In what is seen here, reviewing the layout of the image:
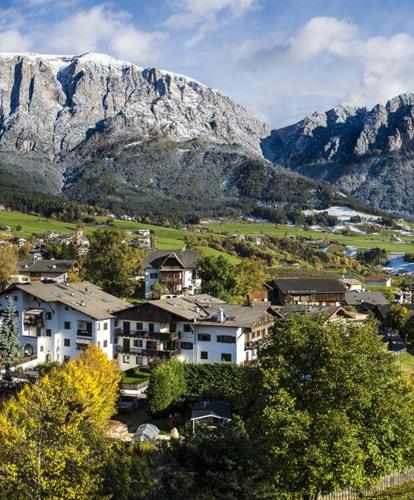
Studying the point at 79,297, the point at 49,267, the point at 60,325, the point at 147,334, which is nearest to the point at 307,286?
the point at 49,267

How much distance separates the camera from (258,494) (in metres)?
20.3

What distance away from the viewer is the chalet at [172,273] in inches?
3629

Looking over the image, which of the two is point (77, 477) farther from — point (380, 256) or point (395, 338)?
point (380, 256)

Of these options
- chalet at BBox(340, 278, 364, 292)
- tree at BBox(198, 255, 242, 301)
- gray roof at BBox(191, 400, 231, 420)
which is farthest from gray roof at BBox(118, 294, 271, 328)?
chalet at BBox(340, 278, 364, 292)

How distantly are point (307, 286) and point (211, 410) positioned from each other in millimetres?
59940

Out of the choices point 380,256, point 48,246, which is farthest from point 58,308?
point 380,256

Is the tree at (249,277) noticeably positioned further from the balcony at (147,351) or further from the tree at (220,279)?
the balcony at (147,351)

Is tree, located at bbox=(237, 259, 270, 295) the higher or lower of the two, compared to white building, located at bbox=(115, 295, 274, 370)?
higher

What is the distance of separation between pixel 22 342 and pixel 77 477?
1461 inches

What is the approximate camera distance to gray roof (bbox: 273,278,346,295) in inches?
3862

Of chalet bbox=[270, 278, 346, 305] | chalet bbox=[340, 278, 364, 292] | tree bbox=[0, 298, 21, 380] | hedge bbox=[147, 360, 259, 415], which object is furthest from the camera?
chalet bbox=[340, 278, 364, 292]

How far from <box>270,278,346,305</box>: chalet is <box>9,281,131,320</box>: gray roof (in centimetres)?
3997

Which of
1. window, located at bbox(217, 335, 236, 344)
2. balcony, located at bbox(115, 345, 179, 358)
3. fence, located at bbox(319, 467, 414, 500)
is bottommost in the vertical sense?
fence, located at bbox(319, 467, 414, 500)

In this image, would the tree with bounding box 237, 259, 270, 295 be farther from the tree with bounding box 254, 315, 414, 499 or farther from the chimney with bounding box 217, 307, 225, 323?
the tree with bounding box 254, 315, 414, 499
